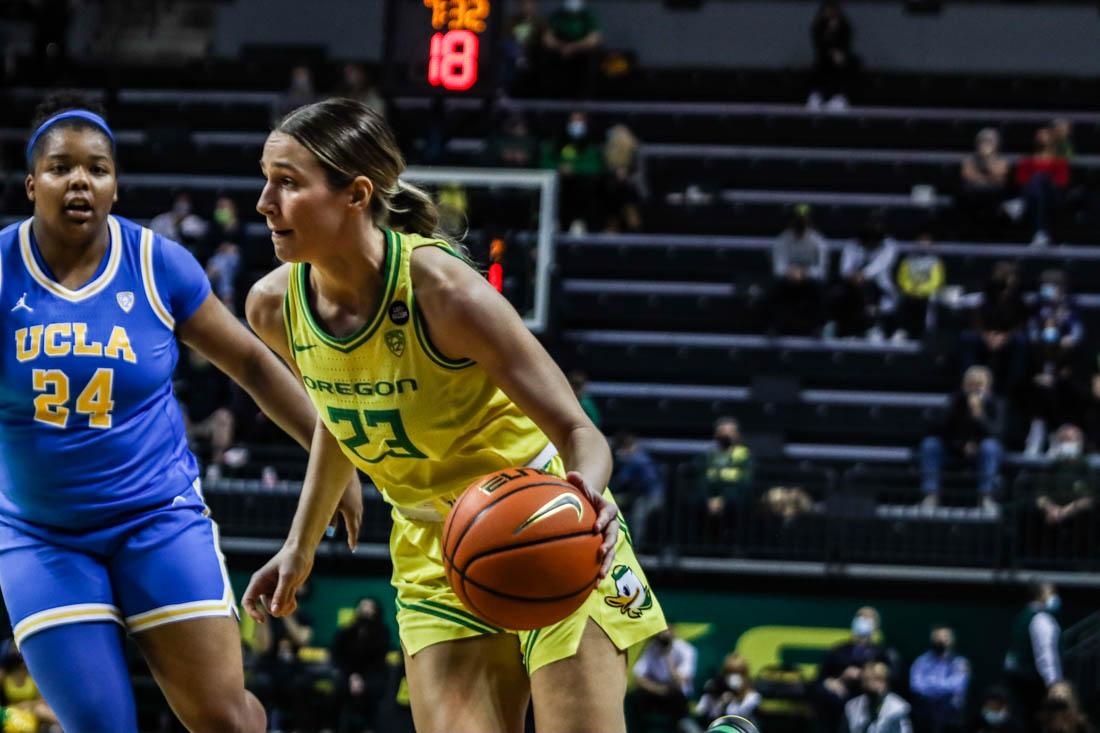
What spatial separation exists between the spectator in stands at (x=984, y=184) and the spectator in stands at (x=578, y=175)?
357 cm

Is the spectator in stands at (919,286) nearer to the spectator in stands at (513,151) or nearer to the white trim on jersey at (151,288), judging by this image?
the spectator in stands at (513,151)

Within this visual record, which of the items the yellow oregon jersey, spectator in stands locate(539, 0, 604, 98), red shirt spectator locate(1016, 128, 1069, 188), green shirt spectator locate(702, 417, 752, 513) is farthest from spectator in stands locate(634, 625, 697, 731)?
the yellow oregon jersey

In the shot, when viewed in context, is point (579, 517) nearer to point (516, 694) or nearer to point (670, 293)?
point (516, 694)

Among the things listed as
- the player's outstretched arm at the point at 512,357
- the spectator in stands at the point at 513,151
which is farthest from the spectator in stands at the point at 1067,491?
the player's outstretched arm at the point at 512,357

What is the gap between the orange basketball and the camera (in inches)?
149

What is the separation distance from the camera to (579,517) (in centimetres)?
379

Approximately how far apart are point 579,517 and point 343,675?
9.12m

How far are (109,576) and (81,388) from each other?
Result: 0.51 m

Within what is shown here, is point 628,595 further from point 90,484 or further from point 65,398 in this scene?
point 65,398

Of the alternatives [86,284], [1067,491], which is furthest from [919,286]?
[86,284]

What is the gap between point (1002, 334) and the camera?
14625mm

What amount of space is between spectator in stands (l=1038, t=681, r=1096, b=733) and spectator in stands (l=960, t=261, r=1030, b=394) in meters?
3.39

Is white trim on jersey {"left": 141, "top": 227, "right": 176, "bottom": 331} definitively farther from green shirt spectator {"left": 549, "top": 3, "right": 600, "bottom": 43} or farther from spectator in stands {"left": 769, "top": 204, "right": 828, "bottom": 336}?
green shirt spectator {"left": 549, "top": 3, "right": 600, "bottom": 43}

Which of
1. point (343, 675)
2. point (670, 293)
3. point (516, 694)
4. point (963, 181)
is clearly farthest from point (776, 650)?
point (516, 694)
